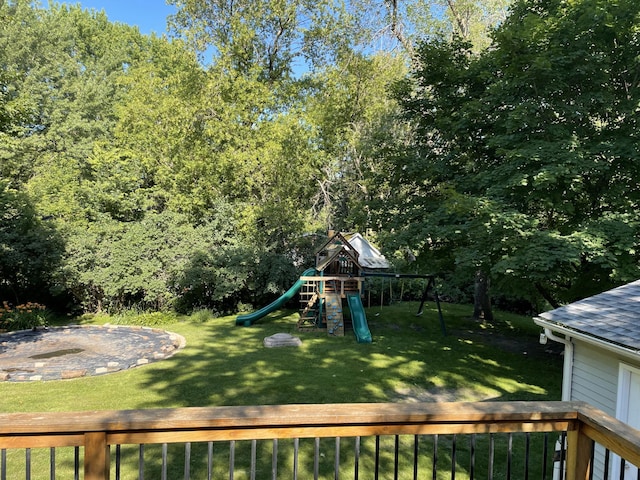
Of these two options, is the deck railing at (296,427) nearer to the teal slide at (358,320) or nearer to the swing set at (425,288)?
the teal slide at (358,320)

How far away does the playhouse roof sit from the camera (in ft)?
45.7

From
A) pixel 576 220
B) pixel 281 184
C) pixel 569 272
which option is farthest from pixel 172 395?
pixel 281 184

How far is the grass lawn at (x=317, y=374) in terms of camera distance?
20.7 ft

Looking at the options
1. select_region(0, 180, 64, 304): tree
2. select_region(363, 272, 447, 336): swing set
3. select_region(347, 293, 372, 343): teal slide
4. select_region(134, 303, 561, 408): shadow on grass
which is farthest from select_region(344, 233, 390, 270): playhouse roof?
select_region(0, 180, 64, 304): tree

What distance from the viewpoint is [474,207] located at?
7598 mm

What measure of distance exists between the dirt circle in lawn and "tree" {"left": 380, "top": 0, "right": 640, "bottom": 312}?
21.6 feet

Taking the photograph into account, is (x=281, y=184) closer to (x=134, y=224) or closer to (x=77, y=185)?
(x=134, y=224)

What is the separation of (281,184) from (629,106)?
11761mm

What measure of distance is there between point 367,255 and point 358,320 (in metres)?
3.52

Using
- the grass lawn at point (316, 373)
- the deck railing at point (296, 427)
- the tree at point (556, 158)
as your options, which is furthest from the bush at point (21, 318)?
the deck railing at point (296, 427)

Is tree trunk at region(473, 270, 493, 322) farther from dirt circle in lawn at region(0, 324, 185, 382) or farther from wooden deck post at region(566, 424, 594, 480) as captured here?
wooden deck post at region(566, 424, 594, 480)

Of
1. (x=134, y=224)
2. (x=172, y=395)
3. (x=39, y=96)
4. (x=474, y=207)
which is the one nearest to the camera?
(x=172, y=395)

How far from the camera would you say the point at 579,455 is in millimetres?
1873

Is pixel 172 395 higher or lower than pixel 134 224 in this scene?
lower
